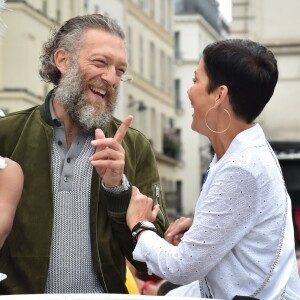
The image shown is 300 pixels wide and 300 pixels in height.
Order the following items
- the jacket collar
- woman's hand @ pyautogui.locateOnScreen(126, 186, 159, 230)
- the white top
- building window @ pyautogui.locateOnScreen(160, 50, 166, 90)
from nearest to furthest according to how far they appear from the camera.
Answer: the white top
woman's hand @ pyautogui.locateOnScreen(126, 186, 159, 230)
the jacket collar
building window @ pyautogui.locateOnScreen(160, 50, 166, 90)

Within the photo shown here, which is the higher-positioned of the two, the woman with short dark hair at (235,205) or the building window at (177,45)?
the building window at (177,45)

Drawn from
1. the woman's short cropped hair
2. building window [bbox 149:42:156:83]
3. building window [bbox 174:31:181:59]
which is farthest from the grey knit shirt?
building window [bbox 174:31:181:59]

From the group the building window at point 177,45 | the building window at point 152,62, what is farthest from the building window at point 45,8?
the building window at point 177,45

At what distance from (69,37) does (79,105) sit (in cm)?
33

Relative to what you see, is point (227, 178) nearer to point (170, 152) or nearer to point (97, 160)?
point (97, 160)

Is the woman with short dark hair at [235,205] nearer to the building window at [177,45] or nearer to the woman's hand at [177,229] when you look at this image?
the woman's hand at [177,229]

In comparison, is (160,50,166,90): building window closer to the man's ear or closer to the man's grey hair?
the man's grey hair

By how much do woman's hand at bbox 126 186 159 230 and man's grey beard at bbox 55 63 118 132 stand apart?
42 cm

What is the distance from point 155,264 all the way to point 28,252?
2.57ft

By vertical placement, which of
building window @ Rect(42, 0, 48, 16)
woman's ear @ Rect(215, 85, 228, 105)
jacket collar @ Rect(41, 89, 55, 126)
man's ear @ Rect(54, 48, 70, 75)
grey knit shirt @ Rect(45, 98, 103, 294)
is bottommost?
grey knit shirt @ Rect(45, 98, 103, 294)

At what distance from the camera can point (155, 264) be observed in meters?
4.10

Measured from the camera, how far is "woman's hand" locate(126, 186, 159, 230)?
14.4 feet

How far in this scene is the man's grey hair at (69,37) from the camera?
499 cm

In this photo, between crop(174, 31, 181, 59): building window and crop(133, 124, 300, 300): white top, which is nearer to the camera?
crop(133, 124, 300, 300): white top
